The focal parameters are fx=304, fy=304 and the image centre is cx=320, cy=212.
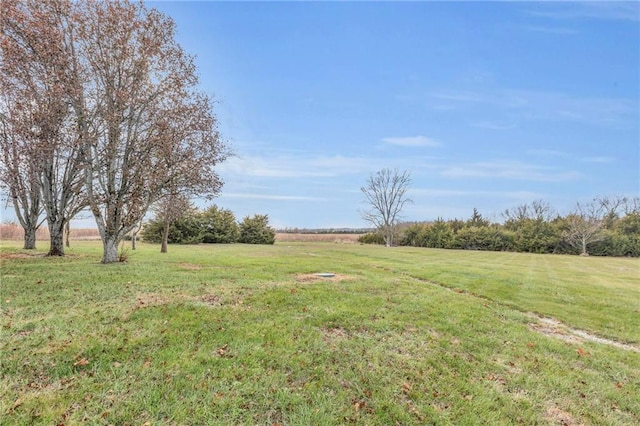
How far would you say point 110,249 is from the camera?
38.3 ft

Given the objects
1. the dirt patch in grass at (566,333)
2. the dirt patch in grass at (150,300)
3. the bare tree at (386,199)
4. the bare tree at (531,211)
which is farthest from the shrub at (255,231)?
the bare tree at (531,211)

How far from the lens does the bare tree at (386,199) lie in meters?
48.1

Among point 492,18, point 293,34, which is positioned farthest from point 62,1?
point 492,18

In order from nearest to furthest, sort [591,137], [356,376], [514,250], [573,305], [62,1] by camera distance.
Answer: [356,376]
[573,305]
[62,1]
[591,137]
[514,250]

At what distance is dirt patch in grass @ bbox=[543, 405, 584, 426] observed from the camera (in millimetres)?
3489

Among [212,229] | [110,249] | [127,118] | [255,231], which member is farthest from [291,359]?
[255,231]

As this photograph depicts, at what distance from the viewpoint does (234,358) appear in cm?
400

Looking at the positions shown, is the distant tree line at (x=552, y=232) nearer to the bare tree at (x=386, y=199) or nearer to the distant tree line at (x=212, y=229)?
the bare tree at (x=386, y=199)

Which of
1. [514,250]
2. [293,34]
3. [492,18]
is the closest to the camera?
[492,18]

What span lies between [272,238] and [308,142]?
17784 millimetres

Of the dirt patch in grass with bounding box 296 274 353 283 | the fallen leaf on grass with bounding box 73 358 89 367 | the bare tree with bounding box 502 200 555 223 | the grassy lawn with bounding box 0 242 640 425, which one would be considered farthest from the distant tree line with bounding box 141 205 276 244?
the bare tree with bounding box 502 200 555 223

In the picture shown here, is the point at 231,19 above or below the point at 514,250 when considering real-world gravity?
above

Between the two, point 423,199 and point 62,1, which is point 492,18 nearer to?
point 62,1

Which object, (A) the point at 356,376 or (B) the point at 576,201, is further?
(B) the point at 576,201
